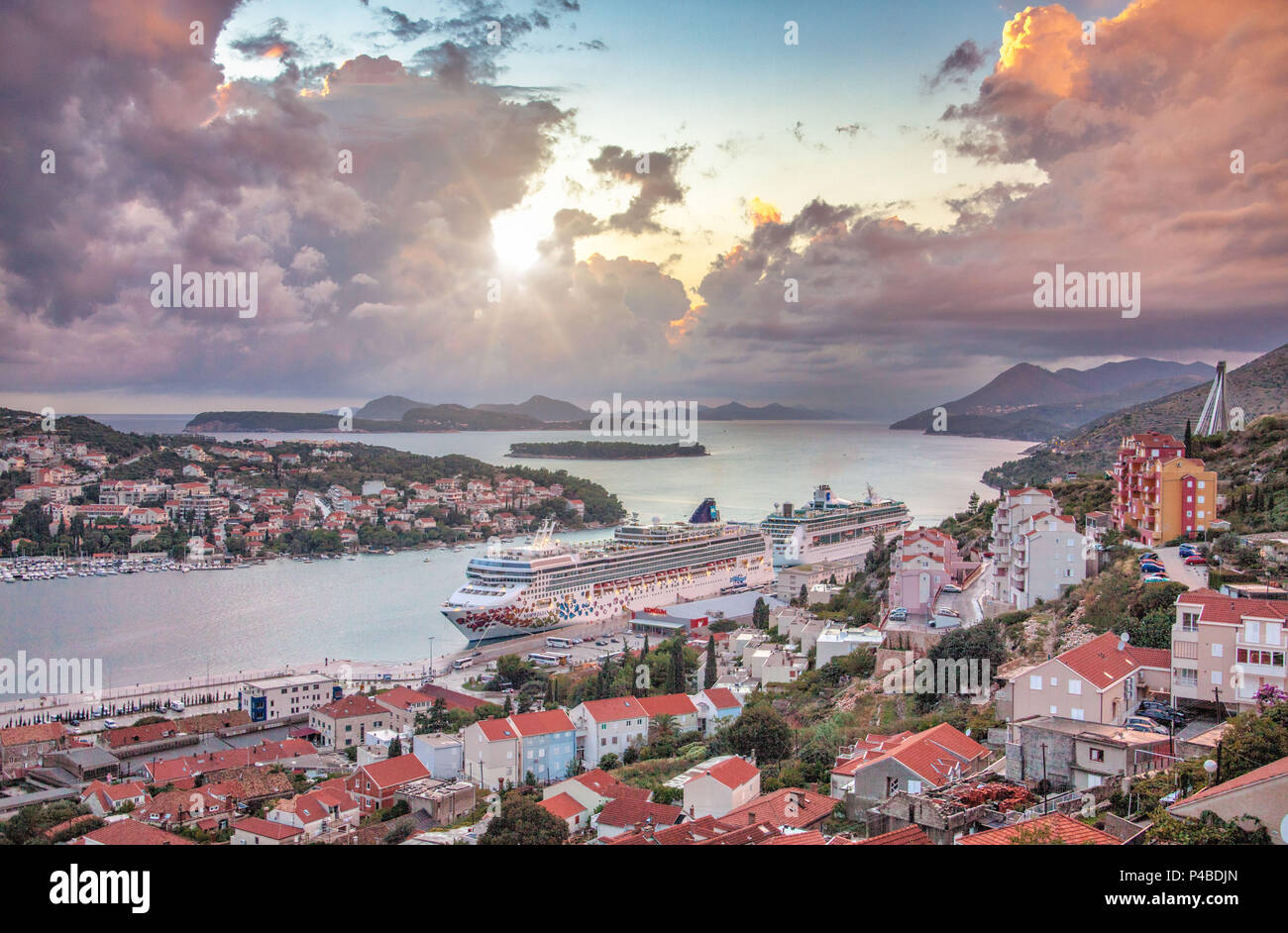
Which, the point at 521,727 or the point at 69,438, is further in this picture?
the point at 69,438

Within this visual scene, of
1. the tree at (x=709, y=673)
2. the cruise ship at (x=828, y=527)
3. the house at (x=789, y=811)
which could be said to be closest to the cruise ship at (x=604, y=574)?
the cruise ship at (x=828, y=527)

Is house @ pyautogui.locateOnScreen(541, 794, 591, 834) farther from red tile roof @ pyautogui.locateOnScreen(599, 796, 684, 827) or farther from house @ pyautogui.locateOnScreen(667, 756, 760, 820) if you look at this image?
house @ pyautogui.locateOnScreen(667, 756, 760, 820)

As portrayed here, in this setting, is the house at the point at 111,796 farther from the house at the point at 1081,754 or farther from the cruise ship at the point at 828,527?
the cruise ship at the point at 828,527

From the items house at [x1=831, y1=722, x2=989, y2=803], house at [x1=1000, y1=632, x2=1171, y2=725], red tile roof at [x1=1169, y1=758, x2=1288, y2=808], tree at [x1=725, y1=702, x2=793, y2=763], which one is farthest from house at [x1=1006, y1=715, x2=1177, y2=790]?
tree at [x1=725, y1=702, x2=793, y2=763]

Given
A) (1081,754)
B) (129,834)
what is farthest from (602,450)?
(1081,754)
